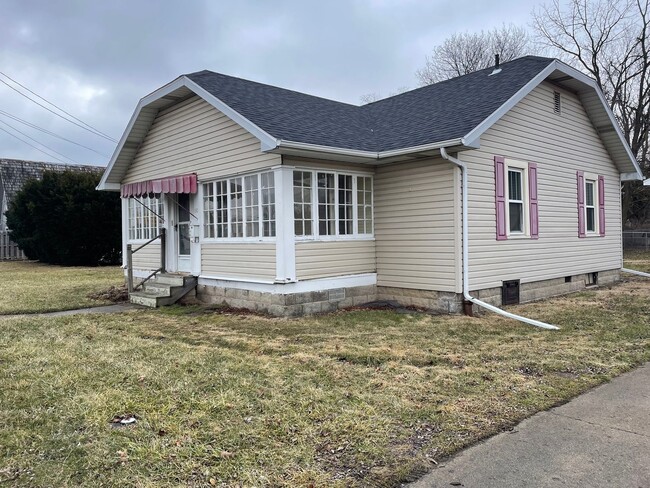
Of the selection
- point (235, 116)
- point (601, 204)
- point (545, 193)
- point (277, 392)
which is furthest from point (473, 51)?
point (277, 392)

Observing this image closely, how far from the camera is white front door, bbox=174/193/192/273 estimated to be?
11359mm

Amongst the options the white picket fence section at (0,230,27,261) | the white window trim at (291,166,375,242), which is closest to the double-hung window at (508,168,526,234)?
the white window trim at (291,166,375,242)

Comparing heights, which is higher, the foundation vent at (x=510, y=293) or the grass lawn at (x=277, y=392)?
the foundation vent at (x=510, y=293)

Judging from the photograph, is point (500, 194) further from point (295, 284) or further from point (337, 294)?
point (295, 284)

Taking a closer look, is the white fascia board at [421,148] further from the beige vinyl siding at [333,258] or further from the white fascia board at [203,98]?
the white fascia board at [203,98]

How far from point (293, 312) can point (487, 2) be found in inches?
583

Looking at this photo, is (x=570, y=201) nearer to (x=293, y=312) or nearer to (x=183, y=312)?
(x=293, y=312)

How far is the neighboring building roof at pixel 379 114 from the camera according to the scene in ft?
28.2

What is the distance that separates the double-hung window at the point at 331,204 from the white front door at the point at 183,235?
133 inches

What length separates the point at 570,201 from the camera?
11852 mm

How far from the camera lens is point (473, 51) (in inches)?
1479

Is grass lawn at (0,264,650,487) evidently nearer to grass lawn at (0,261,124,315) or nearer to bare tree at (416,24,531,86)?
grass lawn at (0,261,124,315)

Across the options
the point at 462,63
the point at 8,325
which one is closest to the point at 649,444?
the point at 8,325

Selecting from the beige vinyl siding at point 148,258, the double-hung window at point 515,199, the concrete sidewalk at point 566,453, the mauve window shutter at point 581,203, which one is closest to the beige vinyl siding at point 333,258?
the double-hung window at point 515,199
